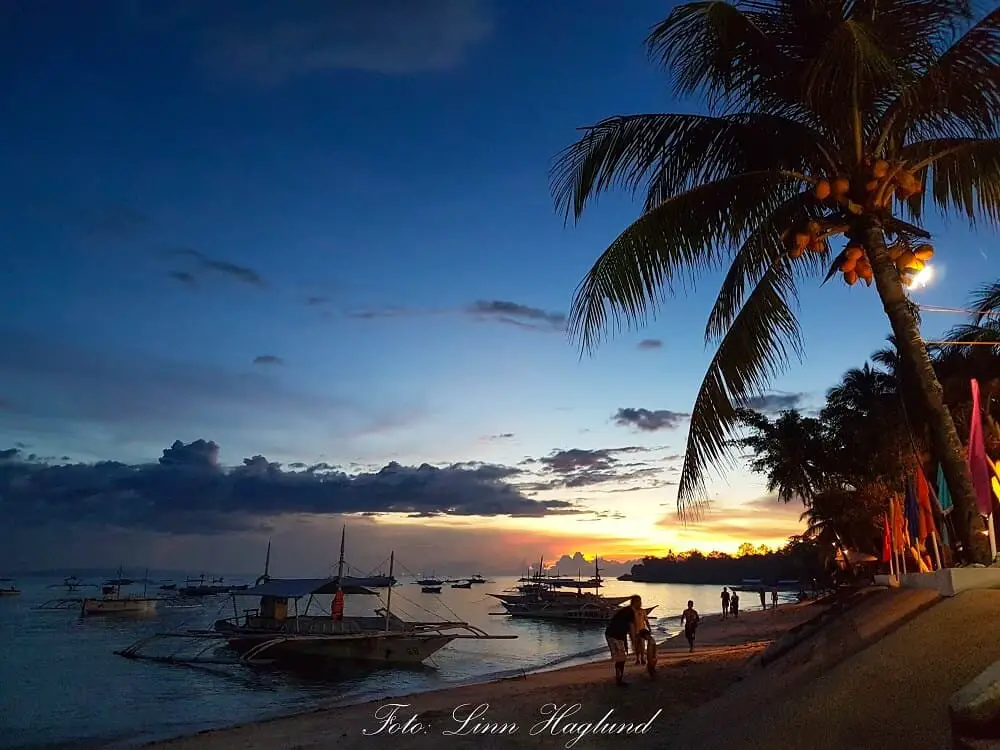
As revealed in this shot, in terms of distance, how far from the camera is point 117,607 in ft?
283

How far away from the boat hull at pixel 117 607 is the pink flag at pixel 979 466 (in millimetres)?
95677

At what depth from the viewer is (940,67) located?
7797mm

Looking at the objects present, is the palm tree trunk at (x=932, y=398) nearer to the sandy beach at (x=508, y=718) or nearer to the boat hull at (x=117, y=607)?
the sandy beach at (x=508, y=718)

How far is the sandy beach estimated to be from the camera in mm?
A: 10781

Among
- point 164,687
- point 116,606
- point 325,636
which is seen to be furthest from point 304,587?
point 116,606

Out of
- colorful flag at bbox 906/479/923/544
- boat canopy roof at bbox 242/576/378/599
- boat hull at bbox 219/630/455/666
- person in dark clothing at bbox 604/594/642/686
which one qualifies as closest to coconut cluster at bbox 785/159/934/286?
colorful flag at bbox 906/479/923/544

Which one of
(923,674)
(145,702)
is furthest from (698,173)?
(145,702)

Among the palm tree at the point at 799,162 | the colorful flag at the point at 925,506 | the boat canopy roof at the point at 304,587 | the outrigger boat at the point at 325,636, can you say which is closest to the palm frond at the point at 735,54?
the palm tree at the point at 799,162

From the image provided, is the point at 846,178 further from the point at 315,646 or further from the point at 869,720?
the point at 315,646

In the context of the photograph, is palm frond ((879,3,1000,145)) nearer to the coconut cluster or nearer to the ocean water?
the coconut cluster

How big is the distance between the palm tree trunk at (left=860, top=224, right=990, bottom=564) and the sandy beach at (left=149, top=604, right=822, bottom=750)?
4.41m

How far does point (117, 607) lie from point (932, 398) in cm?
9866

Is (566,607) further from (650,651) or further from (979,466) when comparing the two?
(979,466)

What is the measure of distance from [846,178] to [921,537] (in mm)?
5743
